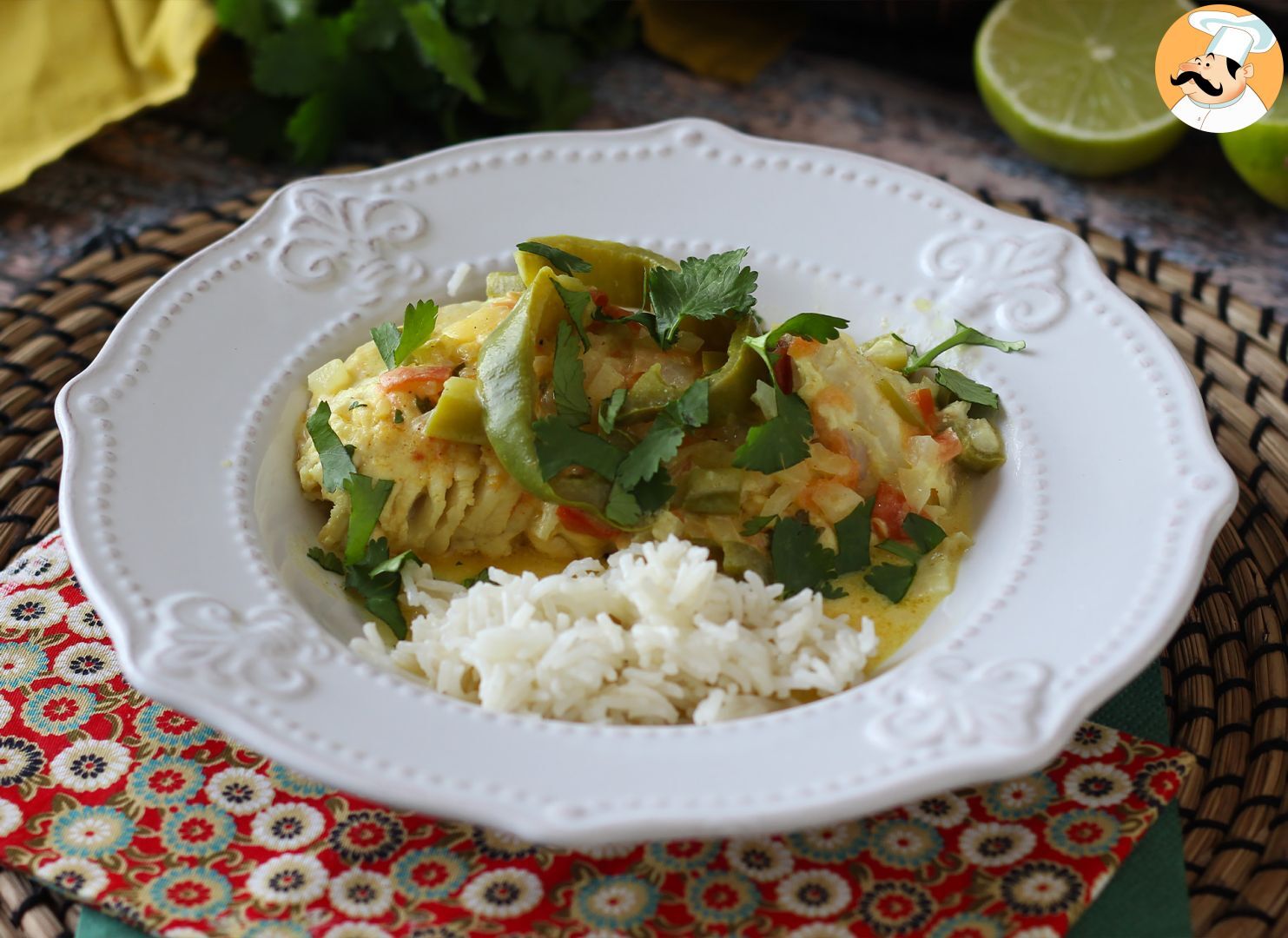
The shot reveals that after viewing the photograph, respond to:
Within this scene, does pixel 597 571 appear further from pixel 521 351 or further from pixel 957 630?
pixel 957 630

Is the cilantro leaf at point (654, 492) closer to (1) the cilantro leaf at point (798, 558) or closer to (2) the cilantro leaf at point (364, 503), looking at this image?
(1) the cilantro leaf at point (798, 558)

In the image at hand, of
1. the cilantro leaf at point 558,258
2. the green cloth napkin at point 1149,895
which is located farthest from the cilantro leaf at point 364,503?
the green cloth napkin at point 1149,895

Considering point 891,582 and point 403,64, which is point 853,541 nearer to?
point 891,582

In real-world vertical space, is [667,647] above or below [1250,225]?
above

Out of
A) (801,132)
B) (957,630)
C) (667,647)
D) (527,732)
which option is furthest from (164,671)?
(801,132)

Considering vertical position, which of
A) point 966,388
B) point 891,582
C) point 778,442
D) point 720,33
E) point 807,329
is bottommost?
point 720,33

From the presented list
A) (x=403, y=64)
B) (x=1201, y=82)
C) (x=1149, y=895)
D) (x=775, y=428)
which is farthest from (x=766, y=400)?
(x=403, y=64)
